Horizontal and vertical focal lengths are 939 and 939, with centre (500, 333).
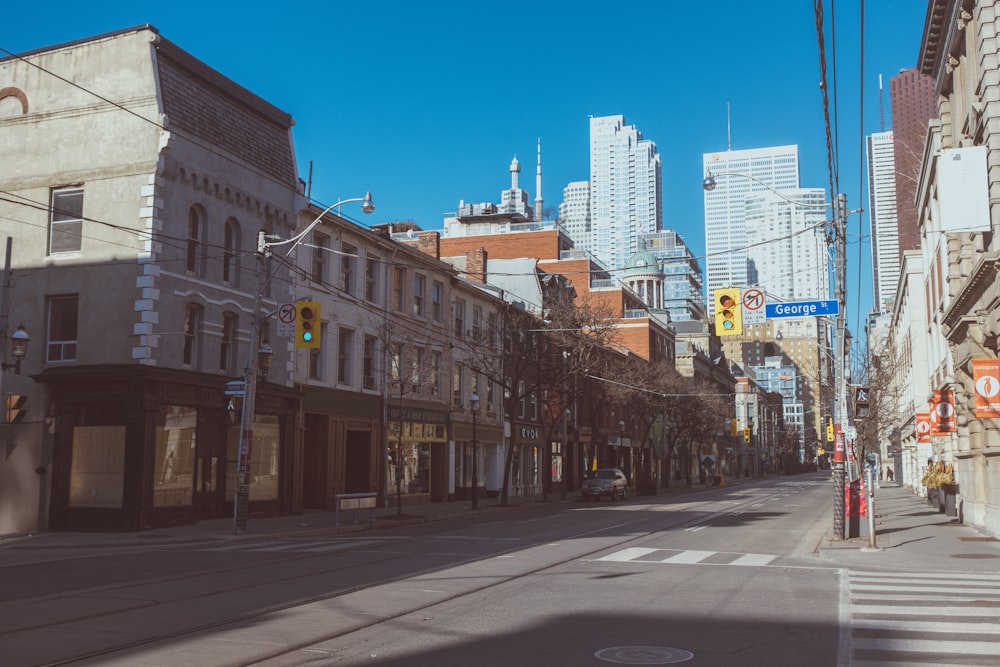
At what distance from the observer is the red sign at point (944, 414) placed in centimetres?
3028

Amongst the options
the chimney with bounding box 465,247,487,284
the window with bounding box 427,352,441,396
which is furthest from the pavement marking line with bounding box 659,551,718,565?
the chimney with bounding box 465,247,487,284

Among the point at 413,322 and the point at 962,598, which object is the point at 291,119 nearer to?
the point at 413,322

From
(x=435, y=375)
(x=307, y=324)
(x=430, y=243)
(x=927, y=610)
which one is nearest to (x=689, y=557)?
(x=927, y=610)

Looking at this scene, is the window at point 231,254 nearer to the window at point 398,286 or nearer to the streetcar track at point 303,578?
the streetcar track at point 303,578

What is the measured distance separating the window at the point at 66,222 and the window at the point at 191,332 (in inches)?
146

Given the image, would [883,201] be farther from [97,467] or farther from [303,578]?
[303,578]

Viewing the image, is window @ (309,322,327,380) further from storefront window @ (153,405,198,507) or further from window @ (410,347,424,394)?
storefront window @ (153,405,198,507)

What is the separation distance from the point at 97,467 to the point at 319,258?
39.7 feet

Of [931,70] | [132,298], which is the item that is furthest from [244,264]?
[931,70]

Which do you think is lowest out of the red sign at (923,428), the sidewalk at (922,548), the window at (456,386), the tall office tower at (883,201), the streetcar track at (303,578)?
the sidewalk at (922,548)

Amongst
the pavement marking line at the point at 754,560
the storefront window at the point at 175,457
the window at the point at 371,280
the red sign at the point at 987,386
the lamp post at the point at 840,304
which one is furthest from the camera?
the window at the point at 371,280

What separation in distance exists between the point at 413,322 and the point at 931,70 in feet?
75.2

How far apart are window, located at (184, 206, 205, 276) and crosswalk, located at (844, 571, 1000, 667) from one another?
20.8m

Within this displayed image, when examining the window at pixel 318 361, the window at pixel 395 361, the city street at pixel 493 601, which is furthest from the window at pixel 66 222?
the window at pixel 395 361
